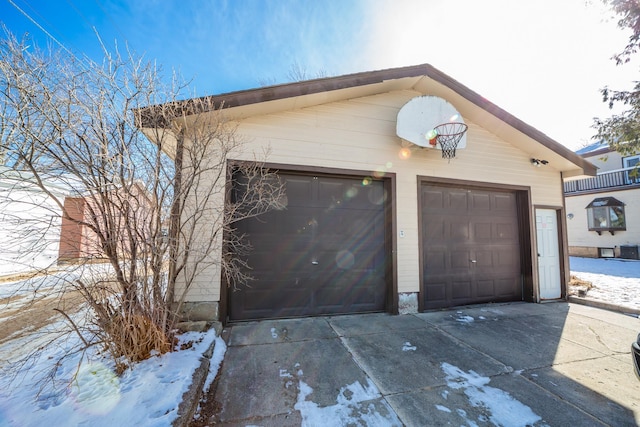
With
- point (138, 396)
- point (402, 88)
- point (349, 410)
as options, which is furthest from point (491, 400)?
point (402, 88)

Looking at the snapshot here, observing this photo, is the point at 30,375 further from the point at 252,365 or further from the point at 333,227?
the point at 333,227

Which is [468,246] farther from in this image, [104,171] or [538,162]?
[104,171]

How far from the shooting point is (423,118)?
4.66m

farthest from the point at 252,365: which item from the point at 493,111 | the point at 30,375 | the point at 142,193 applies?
the point at 493,111

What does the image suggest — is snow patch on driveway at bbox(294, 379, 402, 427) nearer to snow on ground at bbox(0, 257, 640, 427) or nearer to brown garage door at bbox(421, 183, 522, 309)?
snow on ground at bbox(0, 257, 640, 427)

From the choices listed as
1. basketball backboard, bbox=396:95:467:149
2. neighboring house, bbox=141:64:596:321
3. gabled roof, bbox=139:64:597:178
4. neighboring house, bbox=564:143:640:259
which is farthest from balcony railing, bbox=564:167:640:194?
basketball backboard, bbox=396:95:467:149

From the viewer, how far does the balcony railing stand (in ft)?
40.2

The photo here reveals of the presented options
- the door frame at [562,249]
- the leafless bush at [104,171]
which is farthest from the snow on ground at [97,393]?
the door frame at [562,249]

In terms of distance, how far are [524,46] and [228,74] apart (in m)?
6.50

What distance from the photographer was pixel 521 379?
8.70ft

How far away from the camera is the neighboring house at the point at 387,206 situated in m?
4.30

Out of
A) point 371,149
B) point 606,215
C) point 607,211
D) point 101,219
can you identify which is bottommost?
point 101,219

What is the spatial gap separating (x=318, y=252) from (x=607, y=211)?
55.1 feet

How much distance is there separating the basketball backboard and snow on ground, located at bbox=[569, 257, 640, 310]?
500cm
